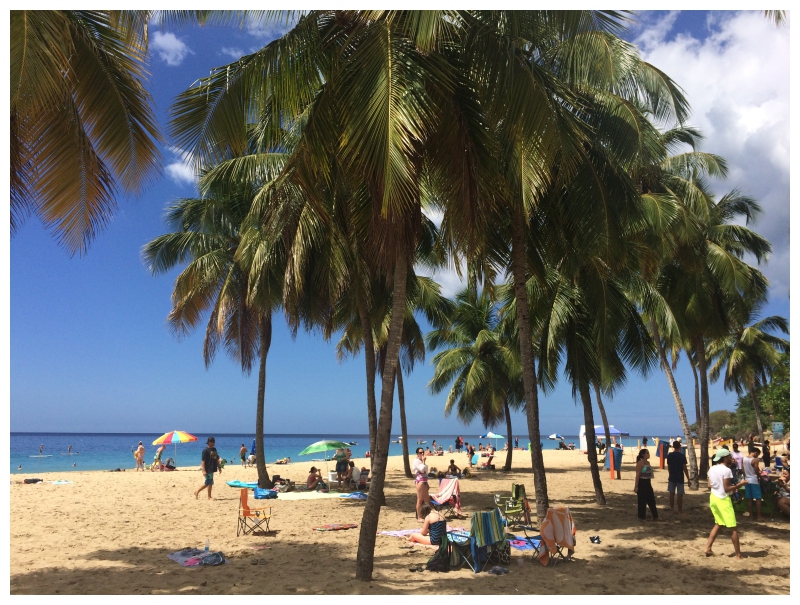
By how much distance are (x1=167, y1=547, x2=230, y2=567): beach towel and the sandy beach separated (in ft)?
0.54

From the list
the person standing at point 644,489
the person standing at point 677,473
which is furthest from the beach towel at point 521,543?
the person standing at point 677,473

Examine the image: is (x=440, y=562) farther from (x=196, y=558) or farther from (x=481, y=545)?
(x=196, y=558)

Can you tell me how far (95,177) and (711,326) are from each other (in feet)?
58.1

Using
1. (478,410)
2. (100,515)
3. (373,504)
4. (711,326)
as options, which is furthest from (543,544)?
(478,410)

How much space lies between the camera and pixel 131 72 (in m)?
6.66

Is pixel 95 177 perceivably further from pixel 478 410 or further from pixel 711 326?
pixel 478 410

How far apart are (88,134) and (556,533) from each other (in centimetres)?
751

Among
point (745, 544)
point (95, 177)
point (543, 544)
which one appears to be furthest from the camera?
point (745, 544)

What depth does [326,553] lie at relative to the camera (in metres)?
9.06

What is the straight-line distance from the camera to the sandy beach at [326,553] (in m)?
7.15

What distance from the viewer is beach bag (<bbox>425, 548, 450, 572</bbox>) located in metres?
7.85

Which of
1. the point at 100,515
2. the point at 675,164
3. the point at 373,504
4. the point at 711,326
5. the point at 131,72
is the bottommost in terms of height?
the point at 100,515

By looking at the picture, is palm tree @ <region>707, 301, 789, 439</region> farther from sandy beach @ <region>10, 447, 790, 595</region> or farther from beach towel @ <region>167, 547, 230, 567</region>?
beach towel @ <region>167, 547, 230, 567</region>

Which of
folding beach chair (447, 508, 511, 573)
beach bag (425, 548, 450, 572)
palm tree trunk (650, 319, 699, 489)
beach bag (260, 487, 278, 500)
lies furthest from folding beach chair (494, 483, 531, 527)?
palm tree trunk (650, 319, 699, 489)
